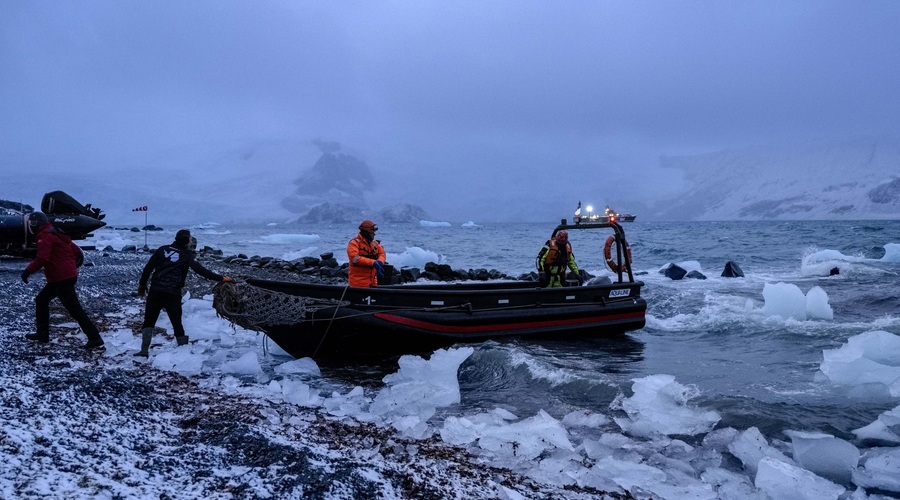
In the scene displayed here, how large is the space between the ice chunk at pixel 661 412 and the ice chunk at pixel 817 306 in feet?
25.9

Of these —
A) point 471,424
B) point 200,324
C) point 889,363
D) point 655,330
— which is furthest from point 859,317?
point 200,324

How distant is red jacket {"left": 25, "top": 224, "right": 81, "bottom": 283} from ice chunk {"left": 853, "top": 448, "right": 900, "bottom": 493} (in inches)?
341

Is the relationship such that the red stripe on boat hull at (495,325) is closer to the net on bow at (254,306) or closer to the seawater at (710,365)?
the seawater at (710,365)

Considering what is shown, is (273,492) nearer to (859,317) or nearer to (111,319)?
(111,319)

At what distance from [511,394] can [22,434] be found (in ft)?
16.4

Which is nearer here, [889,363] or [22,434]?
[22,434]

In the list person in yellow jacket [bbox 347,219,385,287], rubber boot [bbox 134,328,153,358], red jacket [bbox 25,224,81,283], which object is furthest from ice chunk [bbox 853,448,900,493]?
red jacket [bbox 25,224,81,283]

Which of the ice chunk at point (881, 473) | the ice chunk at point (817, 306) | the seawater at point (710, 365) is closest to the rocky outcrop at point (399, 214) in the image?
the seawater at point (710, 365)

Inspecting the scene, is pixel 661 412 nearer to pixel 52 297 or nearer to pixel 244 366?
pixel 244 366

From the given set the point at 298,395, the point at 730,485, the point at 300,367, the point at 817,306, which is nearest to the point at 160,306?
the point at 300,367

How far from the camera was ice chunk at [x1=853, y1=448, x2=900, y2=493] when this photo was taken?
439cm

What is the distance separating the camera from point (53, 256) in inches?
274

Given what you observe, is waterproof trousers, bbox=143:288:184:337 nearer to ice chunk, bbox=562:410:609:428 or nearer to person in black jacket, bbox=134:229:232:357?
person in black jacket, bbox=134:229:232:357

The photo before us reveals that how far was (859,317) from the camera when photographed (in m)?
13.5
